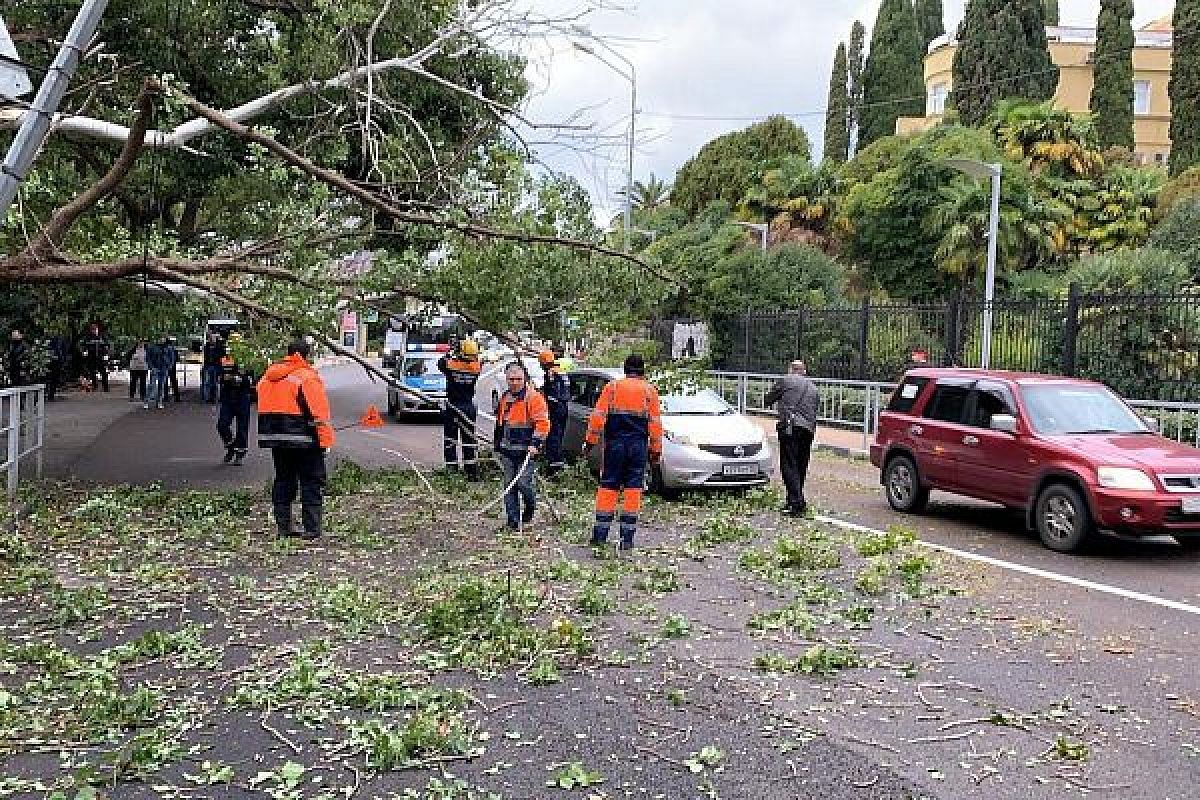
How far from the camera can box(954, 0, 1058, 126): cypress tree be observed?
131 ft

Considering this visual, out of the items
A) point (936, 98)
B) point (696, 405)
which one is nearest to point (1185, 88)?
point (936, 98)

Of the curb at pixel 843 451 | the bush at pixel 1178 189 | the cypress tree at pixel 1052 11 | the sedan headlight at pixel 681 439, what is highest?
the cypress tree at pixel 1052 11

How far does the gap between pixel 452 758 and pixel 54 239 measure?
320 inches

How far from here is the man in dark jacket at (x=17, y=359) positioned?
2229 centimetres

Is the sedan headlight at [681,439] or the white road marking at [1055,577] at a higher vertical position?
the sedan headlight at [681,439]

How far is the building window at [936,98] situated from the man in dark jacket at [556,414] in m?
38.2

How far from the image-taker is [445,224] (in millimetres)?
10875

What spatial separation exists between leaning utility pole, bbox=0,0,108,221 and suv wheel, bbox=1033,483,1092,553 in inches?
354

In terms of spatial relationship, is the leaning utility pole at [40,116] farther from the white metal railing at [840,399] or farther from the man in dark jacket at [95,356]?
the man in dark jacket at [95,356]

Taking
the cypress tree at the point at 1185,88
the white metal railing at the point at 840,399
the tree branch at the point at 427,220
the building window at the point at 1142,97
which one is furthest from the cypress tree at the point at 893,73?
the tree branch at the point at 427,220

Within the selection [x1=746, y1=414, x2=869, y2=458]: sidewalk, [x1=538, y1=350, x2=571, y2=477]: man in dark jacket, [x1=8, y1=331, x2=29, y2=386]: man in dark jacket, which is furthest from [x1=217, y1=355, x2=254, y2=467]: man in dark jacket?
[x1=746, y1=414, x2=869, y2=458]: sidewalk

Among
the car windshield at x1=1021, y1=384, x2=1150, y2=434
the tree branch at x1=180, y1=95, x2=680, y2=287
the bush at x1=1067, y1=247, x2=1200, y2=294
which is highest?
the bush at x1=1067, y1=247, x2=1200, y2=294

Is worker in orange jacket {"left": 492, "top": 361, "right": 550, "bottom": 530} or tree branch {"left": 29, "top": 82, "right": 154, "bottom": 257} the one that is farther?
worker in orange jacket {"left": 492, "top": 361, "right": 550, "bottom": 530}

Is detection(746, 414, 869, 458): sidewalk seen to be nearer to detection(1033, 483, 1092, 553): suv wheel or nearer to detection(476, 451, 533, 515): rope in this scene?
detection(1033, 483, 1092, 553): suv wheel
